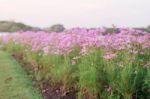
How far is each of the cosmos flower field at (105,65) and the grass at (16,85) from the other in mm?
606

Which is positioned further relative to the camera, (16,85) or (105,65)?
(16,85)

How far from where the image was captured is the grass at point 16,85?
8977 mm

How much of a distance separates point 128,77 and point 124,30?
3.83ft

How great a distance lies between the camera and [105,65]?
7594 mm

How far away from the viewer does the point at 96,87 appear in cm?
743

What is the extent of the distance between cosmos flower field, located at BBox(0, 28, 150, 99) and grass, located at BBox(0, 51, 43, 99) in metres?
0.61

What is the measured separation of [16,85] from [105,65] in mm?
3214

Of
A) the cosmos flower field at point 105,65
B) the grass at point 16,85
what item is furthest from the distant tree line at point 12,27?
the cosmos flower field at point 105,65

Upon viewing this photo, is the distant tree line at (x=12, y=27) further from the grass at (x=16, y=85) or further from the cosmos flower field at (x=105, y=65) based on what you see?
the cosmos flower field at (x=105, y=65)

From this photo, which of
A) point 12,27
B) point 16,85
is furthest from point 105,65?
point 12,27

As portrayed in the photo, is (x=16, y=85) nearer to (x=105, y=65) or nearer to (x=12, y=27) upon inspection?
(x=105, y=65)

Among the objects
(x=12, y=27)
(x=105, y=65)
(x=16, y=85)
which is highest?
(x=105, y=65)

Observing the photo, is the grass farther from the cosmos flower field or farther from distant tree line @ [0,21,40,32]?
distant tree line @ [0,21,40,32]

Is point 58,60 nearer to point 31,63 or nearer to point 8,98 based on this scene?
point 8,98
